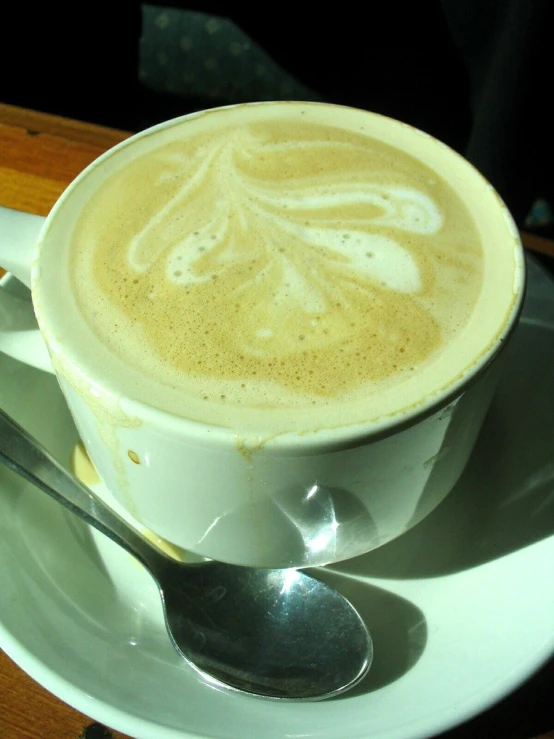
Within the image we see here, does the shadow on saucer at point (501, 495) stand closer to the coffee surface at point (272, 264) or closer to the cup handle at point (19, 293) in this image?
the coffee surface at point (272, 264)

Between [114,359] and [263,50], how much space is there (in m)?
1.66

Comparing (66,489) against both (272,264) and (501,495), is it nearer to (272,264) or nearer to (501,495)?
(272,264)

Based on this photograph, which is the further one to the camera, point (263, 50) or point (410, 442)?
point (263, 50)

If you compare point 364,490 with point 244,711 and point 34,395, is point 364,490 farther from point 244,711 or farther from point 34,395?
point 34,395

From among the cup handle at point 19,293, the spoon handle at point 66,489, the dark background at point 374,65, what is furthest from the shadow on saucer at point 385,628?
the dark background at point 374,65

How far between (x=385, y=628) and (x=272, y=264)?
1.11 ft

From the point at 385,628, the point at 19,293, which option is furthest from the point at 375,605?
the point at 19,293

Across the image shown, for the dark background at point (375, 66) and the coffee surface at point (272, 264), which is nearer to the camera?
the coffee surface at point (272, 264)

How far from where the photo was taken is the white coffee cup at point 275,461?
20.9 inches

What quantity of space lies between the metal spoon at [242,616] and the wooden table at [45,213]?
11cm

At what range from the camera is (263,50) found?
2010mm

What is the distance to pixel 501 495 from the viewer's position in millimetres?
769

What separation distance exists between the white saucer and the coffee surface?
231 millimetres

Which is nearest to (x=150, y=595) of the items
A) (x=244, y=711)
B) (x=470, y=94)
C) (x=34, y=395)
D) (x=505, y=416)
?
(x=244, y=711)
